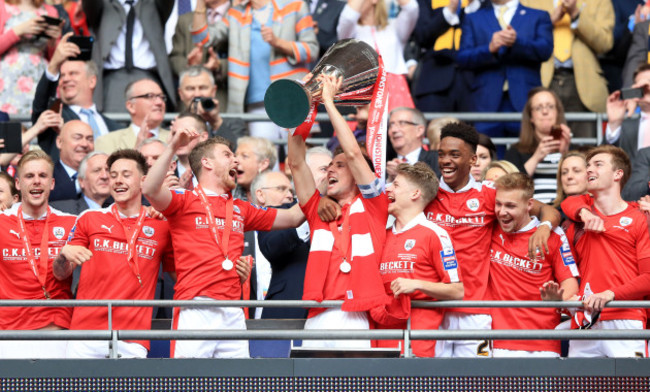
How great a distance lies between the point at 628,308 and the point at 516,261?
81cm

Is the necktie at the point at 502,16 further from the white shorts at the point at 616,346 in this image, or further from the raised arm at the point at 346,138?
the raised arm at the point at 346,138

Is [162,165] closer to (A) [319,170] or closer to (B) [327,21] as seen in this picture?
(A) [319,170]

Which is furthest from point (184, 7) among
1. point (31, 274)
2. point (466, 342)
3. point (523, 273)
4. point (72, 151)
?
point (466, 342)

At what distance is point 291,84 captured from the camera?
274 inches

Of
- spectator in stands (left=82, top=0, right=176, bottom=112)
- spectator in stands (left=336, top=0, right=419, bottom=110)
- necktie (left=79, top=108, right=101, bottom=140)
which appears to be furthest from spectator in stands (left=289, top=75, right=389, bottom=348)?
spectator in stands (left=82, top=0, right=176, bottom=112)

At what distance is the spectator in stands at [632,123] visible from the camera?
10898 millimetres

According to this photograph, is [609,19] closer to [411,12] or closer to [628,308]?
[411,12]

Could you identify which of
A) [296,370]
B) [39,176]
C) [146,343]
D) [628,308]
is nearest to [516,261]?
[628,308]

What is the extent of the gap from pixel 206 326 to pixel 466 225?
74.0 inches

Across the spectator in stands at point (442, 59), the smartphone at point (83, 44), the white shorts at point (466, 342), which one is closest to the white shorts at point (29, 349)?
the white shorts at point (466, 342)

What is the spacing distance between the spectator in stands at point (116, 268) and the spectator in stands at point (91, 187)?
1320 mm

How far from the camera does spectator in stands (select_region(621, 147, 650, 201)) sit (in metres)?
9.74

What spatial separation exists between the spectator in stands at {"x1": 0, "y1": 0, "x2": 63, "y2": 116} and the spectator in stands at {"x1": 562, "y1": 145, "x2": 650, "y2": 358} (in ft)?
18.6

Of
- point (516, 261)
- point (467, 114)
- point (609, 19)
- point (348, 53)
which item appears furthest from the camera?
point (609, 19)
